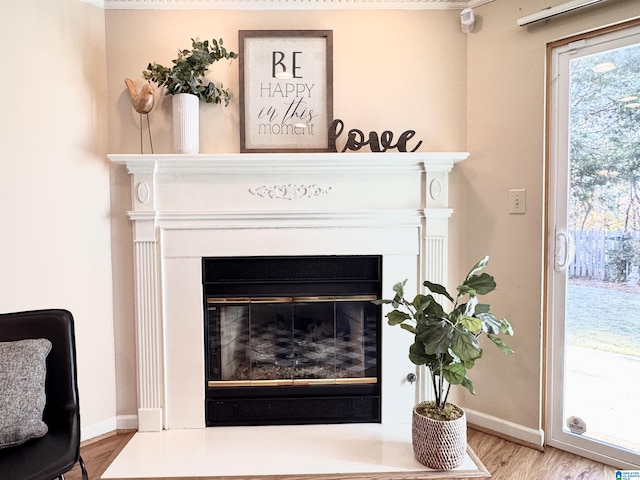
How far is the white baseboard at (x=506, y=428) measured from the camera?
2119 mm

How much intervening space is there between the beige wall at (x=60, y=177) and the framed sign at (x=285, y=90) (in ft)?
2.55

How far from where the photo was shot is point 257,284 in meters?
2.26

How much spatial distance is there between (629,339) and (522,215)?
2.39 ft

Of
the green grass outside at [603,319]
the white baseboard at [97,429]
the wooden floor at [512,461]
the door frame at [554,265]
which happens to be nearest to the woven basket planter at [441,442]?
the wooden floor at [512,461]

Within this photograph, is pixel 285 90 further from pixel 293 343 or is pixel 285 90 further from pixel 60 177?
pixel 293 343

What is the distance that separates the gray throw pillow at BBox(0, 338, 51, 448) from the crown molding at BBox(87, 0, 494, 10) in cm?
176

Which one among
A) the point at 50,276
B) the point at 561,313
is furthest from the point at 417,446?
the point at 50,276

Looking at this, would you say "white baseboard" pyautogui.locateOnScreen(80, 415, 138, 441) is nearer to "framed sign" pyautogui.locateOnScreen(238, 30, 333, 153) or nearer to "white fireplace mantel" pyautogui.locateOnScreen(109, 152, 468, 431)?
"white fireplace mantel" pyautogui.locateOnScreen(109, 152, 468, 431)

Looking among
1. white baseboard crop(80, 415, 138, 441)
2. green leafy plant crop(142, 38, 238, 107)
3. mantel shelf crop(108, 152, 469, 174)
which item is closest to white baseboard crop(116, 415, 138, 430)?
white baseboard crop(80, 415, 138, 441)

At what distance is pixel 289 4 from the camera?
2246mm

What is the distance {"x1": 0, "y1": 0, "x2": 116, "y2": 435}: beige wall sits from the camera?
1984 mm

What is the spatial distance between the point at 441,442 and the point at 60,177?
222cm

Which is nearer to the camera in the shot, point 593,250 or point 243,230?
point 593,250

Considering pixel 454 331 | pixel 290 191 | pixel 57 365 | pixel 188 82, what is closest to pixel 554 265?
pixel 454 331
